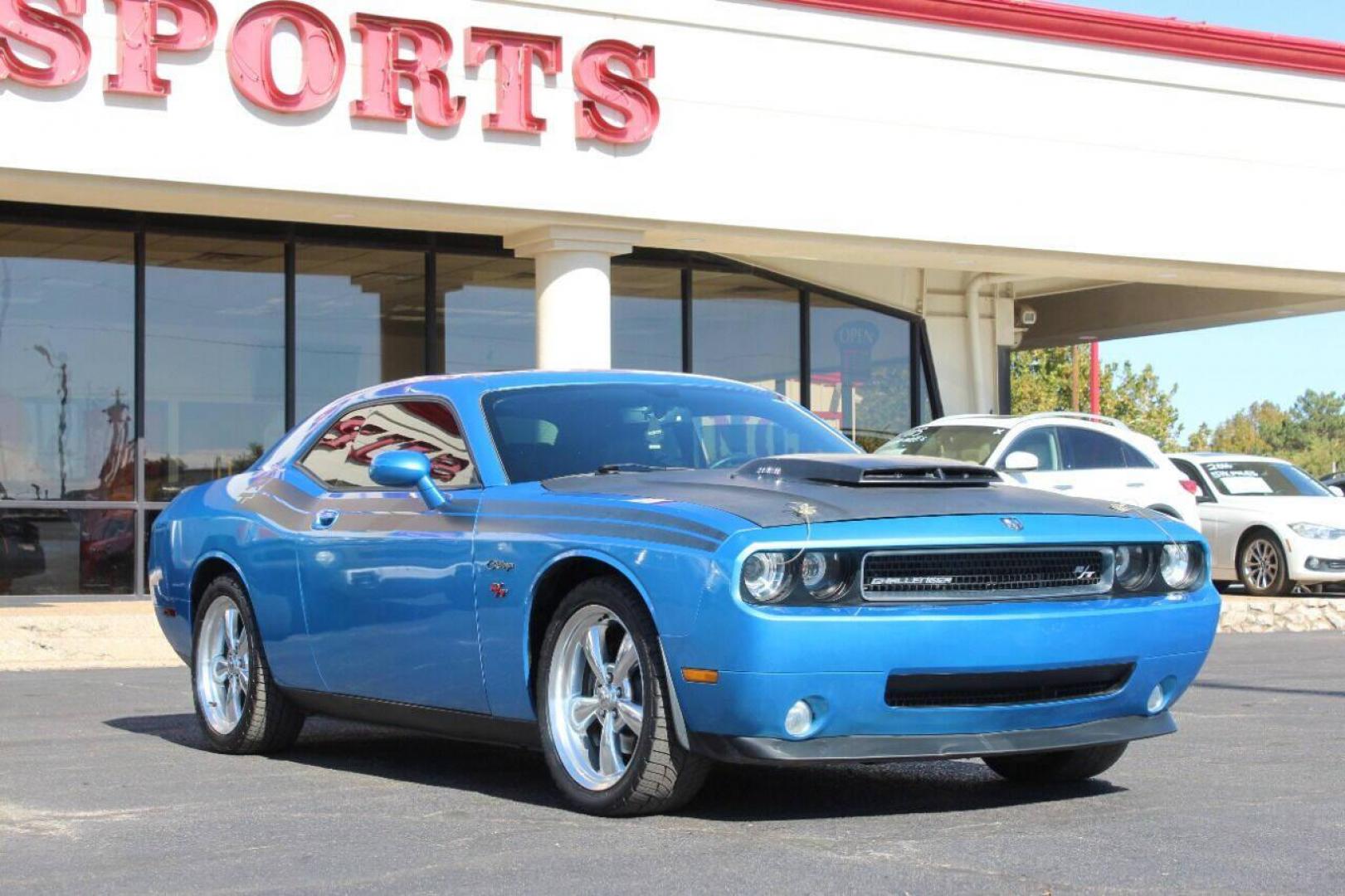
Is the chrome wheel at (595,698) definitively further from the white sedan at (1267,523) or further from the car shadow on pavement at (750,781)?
the white sedan at (1267,523)

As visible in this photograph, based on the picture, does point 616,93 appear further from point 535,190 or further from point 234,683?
point 234,683

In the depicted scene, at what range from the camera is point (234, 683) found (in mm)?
8352

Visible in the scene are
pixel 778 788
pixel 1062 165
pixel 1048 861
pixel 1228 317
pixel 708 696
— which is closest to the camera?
pixel 1048 861

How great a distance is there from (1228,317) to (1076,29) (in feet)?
21.9

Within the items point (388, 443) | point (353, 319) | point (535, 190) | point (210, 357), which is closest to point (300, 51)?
point (535, 190)

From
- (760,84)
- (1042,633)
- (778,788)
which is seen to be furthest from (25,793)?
(760,84)

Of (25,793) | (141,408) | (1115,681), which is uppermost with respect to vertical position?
(141,408)

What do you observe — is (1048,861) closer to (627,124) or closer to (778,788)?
(778,788)

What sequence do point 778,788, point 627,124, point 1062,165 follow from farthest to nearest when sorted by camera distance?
point 1062,165 → point 627,124 → point 778,788

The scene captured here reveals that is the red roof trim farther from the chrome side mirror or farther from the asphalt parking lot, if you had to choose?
the chrome side mirror

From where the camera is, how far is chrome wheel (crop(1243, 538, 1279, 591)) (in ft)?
66.4

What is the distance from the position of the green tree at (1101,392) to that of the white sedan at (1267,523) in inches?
2098

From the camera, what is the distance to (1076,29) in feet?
67.4

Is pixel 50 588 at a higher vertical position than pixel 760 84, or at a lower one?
lower
